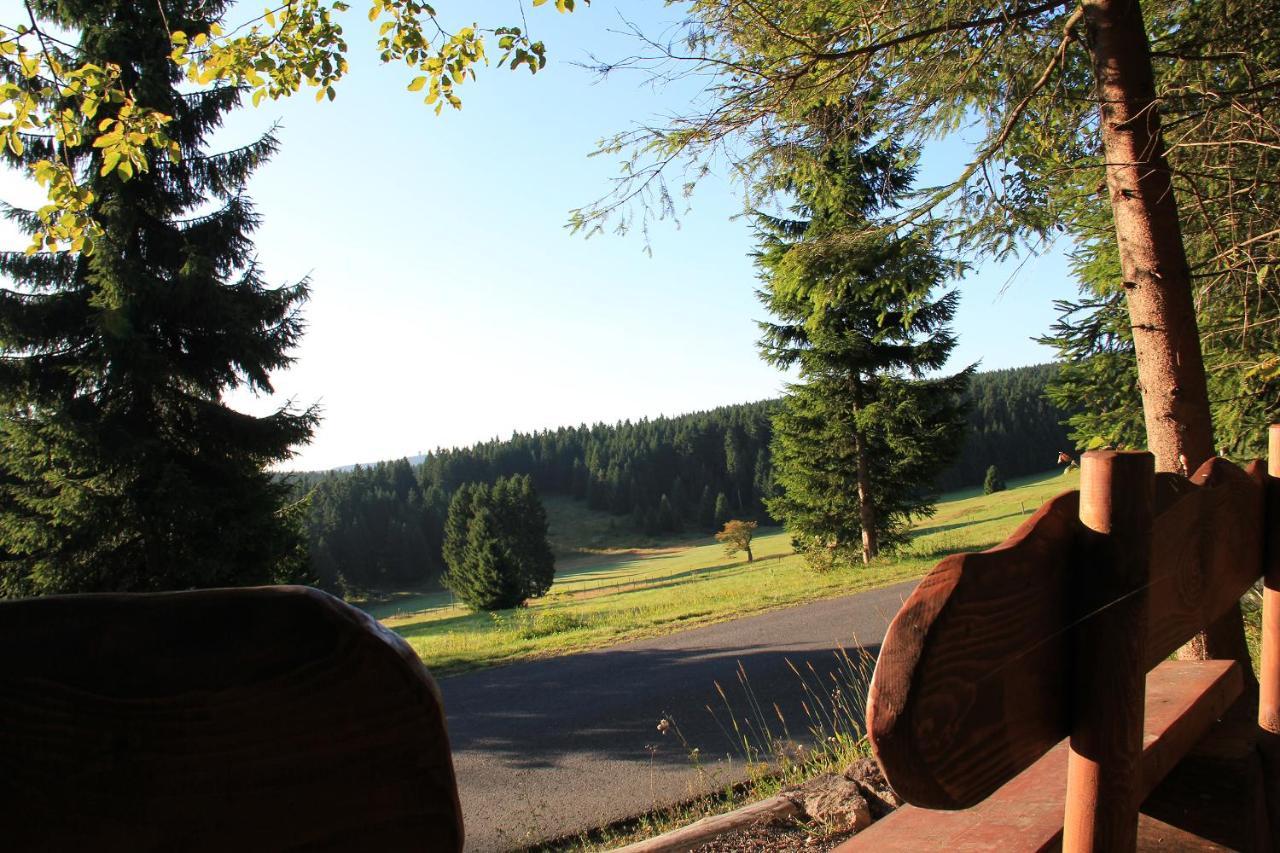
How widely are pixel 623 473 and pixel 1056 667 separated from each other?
103418mm

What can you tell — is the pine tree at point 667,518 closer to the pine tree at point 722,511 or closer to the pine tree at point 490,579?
the pine tree at point 722,511

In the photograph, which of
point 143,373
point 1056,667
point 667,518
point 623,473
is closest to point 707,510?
point 667,518

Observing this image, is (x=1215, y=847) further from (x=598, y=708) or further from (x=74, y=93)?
(x=598, y=708)

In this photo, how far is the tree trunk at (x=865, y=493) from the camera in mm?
19203

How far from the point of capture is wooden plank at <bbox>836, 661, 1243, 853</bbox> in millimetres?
1494

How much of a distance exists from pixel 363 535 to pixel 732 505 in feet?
144

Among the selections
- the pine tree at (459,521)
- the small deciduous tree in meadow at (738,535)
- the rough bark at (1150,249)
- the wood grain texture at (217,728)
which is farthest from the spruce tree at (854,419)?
the pine tree at (459,521)

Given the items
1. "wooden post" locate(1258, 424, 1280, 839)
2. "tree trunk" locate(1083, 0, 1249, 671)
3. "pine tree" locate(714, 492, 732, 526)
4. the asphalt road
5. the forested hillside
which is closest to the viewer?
"wooden post" locate(1258, 424, 1280, 839)

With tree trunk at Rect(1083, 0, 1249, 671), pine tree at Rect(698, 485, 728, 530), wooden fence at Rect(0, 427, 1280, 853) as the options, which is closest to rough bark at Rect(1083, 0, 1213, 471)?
tree trunk at Rect(1083, 0, 1249, 671)

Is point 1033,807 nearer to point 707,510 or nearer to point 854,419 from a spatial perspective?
point 854,419

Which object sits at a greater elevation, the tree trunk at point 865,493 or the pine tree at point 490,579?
the tree trunk at point 865,493

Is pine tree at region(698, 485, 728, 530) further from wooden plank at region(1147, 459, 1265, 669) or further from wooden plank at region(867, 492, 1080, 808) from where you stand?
wooden plank at region(867, 492, 1080, 808)

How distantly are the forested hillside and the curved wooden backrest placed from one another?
215 feet

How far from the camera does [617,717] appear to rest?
7.97 meters
